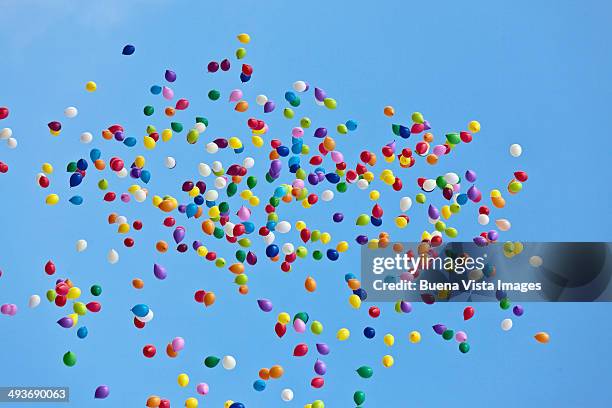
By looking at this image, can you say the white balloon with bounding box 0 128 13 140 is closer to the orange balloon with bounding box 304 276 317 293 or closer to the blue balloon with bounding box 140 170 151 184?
the blue balloon with bounding box 140 170 151 184

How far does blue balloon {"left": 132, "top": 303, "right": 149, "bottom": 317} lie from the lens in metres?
4.98

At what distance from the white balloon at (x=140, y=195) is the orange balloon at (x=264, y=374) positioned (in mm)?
1107

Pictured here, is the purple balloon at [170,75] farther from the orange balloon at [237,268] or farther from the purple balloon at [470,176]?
the purple balloon at [470,176]

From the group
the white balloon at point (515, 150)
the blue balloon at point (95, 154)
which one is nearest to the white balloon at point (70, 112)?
the blue balloon at point (95, 154)

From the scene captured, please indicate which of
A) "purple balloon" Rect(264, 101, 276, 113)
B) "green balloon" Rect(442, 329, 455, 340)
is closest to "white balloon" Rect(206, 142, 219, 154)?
"purple balloon" Rect(264, 101, 276, 113)

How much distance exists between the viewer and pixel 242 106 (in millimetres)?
5371

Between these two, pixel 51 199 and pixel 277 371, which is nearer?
pixel 277 371

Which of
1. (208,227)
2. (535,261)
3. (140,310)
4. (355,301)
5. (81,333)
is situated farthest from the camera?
(535,261)

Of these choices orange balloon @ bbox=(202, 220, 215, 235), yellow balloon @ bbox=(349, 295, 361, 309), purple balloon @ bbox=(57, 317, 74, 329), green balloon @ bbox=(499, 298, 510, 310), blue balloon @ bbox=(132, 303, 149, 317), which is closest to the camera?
blue balloon @ bbox=(132, 303, 149, 317)

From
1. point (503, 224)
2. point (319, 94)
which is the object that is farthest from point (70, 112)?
point (503, 224)

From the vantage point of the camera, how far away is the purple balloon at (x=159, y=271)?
5172 millimetres

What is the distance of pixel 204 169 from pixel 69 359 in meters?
1.21

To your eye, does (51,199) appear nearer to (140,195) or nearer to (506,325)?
(140,195)

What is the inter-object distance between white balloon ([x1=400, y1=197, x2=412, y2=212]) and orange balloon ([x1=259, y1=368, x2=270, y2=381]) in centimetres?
113
